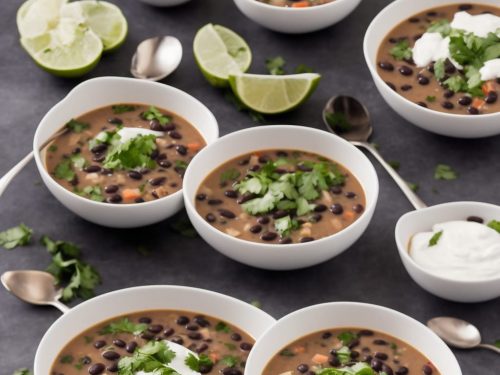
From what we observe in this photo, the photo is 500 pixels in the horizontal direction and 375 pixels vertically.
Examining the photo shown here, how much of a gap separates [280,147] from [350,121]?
21.1 inches

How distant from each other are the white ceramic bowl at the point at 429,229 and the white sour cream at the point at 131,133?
1414 millimetres

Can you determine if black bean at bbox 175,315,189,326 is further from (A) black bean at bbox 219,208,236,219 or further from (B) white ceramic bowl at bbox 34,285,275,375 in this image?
(A) black bean at bbox 219,208,236,219

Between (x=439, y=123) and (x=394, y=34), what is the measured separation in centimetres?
84

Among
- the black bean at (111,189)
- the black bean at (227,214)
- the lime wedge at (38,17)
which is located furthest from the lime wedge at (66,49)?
the black bean at (227,214)

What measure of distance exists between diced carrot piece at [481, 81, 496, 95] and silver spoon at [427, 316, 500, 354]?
1463mm

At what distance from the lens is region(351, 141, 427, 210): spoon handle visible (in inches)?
232

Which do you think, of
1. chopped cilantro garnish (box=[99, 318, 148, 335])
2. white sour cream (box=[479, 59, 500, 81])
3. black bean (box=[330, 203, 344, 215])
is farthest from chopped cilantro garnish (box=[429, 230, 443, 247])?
chopped cilantro garnish (box=[99, 318, 148, 335])

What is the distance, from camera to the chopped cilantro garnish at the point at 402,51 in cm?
657

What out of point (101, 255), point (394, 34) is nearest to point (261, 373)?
point (101, 255)

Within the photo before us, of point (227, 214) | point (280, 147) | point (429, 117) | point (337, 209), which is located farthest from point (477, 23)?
point (227, 214)

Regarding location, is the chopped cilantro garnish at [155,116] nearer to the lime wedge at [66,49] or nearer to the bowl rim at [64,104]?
the bowl rim at [64,104]

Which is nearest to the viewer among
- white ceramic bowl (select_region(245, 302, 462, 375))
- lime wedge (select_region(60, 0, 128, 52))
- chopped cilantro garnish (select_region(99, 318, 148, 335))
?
white ceramic bowl (select_region(245, 302, 462, 375))

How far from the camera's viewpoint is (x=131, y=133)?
239 inches

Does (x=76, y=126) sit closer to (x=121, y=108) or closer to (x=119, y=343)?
(x=121, y=108)
